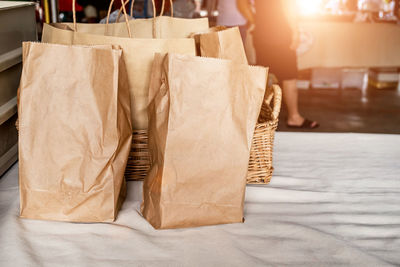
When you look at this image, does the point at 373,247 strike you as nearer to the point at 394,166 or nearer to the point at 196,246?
the point at 196,246

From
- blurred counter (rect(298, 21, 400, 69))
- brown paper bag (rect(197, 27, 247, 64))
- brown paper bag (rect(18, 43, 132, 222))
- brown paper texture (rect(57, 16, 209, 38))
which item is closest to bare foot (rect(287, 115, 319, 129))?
blurred counter (rect(298, 21, 400, 69))

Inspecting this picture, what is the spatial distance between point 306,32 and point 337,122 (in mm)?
1023

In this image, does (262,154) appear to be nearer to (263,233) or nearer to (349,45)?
(263,233)

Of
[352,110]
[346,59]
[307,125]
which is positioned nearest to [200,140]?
[307,125]

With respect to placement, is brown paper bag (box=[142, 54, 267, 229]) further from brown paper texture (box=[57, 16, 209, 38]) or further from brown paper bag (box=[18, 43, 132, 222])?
brown paper texture (box=[57, 16, 209, 38])

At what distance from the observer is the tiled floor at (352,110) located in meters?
3.04

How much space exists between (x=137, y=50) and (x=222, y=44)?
0.68ft

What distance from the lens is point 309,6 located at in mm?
4410

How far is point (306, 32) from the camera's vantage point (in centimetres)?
379

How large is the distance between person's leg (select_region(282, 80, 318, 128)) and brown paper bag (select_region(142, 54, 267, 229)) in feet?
6.58

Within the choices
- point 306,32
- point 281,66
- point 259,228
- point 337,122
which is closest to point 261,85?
point 259,228

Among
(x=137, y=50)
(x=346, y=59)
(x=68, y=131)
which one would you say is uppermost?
(x=137, y=50)

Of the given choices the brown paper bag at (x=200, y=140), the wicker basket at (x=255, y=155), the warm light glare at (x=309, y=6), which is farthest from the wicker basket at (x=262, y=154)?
the warm light glare at (x=309, y=6)

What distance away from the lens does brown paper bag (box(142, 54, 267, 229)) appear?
0.85m
